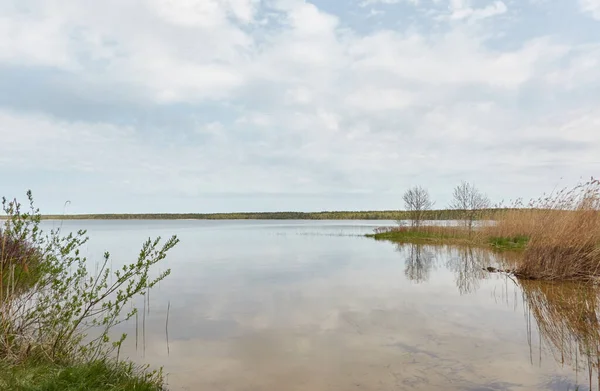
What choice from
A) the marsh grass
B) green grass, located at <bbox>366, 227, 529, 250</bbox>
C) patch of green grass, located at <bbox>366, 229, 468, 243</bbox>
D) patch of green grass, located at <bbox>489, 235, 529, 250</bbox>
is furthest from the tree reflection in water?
patch of green grass, located at <bbox>366, 229, 468, 243</bbox>

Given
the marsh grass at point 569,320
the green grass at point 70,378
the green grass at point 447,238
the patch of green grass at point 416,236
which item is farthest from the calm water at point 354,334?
the patch of green grass at point 416,236

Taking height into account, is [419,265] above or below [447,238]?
below

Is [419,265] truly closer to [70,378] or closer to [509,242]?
[509,242]

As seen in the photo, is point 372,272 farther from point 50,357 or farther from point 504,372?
point 50,357

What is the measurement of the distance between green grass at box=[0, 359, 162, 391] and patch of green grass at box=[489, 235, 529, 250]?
1930 centimetres

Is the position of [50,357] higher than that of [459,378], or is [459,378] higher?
[50,357]

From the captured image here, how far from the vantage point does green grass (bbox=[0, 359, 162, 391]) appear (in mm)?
3785

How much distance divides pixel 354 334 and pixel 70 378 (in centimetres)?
442

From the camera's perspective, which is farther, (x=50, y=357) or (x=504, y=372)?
(x=504, y=372)

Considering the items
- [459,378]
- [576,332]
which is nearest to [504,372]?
[459,378]

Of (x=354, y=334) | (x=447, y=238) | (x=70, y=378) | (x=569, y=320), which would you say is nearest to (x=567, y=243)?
(x=569, y=320)

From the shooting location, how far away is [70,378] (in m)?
4.07

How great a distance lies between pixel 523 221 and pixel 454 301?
13293 millimetres

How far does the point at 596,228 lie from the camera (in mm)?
10633
